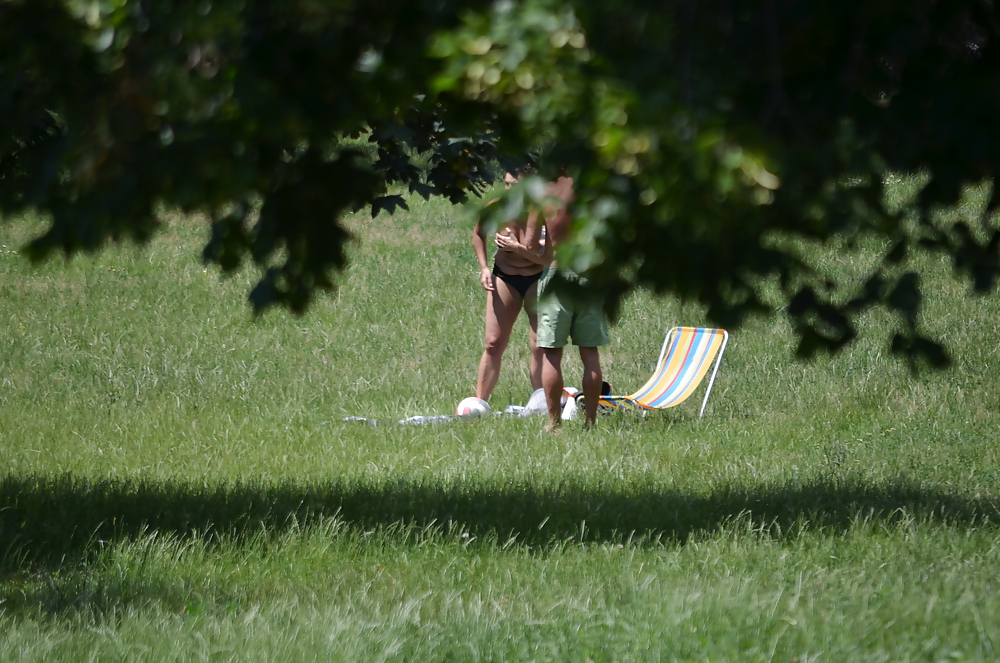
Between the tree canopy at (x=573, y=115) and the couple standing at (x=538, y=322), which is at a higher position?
the tree canopy at (x=573, y=115)

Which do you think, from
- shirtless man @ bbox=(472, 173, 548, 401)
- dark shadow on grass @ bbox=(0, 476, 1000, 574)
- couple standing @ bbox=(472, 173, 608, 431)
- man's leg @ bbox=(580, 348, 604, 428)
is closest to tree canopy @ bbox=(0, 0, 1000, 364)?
dark shadow on grass @ bbox=(0, 476, 1000, 574)

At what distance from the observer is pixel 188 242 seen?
19.8 metres

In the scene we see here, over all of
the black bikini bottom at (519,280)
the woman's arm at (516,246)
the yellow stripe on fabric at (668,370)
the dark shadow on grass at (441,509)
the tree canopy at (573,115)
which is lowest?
the dark shadow on grass at (441,509)

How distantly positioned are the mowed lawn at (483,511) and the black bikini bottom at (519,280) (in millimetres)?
1135

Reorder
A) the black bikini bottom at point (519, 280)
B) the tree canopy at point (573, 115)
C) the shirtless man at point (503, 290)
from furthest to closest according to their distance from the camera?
1. the black bikini bottom at point (519, 280)
2. the shirtless man at point (503, 290)
3. the tree canopy at point (573, 115)

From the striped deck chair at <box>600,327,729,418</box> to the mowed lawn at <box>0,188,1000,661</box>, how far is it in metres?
0.27

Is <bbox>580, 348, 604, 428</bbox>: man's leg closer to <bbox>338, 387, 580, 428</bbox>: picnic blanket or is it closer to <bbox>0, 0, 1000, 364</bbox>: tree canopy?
<bbox>338, 387, 580, 428</bbox>: picnic blanket

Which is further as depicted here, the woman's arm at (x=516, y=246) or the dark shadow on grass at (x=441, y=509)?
the woman's arm at (x=516, y=246)

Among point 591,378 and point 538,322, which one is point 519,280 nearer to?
point 538,322

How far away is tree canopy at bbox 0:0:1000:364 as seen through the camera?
1.82 metres

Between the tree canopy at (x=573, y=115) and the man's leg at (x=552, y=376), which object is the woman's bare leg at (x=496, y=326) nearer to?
the man's leg at (x=552, y=376)

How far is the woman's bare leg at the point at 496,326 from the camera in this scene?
8875mm

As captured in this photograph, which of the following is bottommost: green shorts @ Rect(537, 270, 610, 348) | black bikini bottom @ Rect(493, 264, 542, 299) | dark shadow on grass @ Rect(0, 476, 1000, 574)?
dark shadow on grass @ Rect(0, 476, 1000, 574)

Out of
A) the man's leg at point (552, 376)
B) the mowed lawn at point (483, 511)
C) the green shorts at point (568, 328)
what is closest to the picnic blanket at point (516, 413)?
the mowed lawn at point (483, 511)
